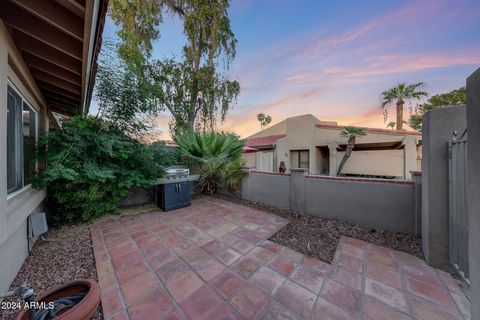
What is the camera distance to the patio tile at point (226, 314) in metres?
1.56

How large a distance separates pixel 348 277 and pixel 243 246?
150 centimetres

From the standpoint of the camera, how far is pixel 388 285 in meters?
1.98

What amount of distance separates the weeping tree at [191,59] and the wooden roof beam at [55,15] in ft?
17.7

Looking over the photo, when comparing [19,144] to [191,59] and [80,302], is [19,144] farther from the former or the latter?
[191,59]

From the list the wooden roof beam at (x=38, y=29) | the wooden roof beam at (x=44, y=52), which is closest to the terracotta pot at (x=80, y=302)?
the wooden roof beam at (x=38, y=29)

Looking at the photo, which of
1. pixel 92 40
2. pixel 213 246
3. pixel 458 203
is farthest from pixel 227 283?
pixel 92 40

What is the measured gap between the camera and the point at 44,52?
2.33 metres

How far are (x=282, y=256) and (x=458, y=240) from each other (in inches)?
86.2

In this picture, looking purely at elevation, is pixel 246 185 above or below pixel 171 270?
above

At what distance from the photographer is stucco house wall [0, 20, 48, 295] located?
172 cm

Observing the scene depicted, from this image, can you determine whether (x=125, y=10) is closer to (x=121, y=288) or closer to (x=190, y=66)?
(x=190, y=66)

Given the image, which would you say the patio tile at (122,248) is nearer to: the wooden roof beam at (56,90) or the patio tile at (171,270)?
the patio tile at (171,270)

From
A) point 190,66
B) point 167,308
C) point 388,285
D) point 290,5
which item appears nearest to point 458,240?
point 388,285

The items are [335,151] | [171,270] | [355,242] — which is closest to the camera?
[171,270]
